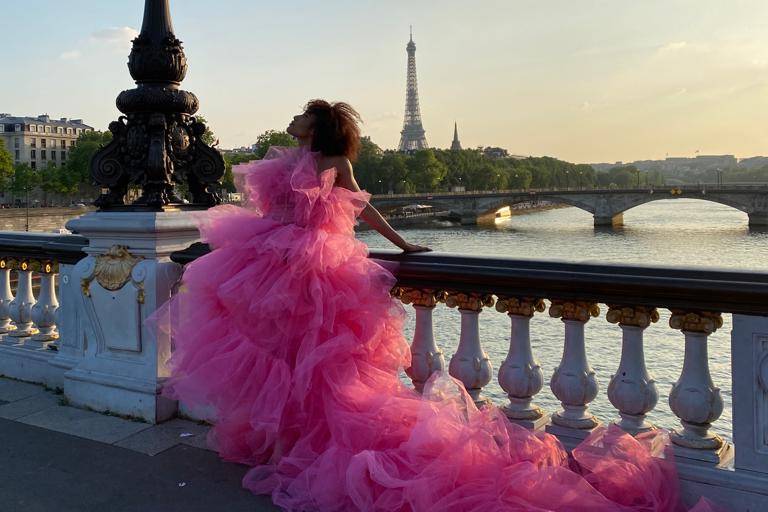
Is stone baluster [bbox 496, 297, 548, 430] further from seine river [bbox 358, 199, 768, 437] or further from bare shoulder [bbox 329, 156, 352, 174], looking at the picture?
bare shoulder [bbox 329, 156, 352, 174]

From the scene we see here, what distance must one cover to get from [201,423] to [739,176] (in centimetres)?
15326

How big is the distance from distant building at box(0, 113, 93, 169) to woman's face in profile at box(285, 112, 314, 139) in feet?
346

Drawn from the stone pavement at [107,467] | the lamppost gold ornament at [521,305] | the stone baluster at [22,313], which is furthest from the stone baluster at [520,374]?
the stone baluster at [22,313]

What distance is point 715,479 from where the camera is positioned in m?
2.48

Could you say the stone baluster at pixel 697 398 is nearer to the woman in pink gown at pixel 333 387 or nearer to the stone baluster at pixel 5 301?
the woman in pink gown at pixel 333 387

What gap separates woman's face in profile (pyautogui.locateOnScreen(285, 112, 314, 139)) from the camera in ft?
9.82

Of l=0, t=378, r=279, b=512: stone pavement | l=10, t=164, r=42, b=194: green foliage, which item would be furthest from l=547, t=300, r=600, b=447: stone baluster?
l=10, t=164, r=42, b=194: green foliage

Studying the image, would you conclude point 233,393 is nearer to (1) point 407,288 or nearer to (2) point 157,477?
(2) point 157,477

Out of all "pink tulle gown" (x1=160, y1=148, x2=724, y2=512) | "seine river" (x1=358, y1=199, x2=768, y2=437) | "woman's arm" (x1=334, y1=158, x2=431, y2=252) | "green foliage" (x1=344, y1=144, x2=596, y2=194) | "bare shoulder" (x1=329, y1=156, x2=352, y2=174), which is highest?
"green foliage" (x1=344, y1=144, x2=596, y2=194)

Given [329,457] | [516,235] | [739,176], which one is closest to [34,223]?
[516,235]

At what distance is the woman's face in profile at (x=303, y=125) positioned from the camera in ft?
9.82

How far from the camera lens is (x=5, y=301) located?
482cm

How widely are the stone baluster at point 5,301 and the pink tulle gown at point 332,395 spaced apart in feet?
7.27

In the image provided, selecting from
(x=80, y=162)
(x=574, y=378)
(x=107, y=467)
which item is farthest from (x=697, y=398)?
(x=80, y=162)
